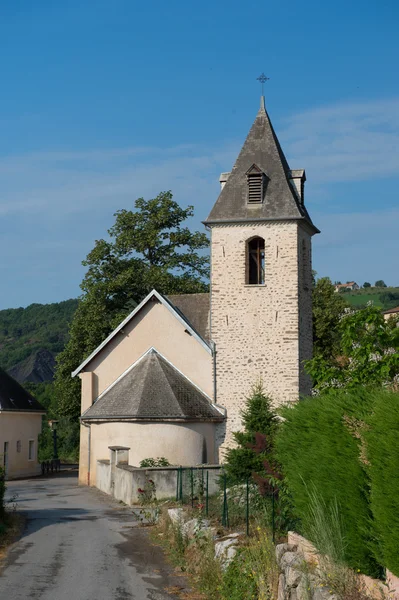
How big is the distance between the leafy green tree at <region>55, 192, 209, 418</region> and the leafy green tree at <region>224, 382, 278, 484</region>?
1405 cm

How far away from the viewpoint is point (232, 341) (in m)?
31.4

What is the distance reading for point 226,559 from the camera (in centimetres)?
1290

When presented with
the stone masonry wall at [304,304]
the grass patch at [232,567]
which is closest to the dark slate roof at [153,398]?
the stone masonry wall at [304,304]

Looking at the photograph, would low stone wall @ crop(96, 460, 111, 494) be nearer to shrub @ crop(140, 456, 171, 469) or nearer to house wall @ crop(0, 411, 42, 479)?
shrub @ crop(140, 456, 171, 469)

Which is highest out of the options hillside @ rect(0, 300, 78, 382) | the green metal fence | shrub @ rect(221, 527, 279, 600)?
hillside @ rect(0, 300, 78, 382)

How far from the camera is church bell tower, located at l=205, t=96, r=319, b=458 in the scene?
30812mm

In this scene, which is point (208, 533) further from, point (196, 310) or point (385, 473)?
point (196, 310)

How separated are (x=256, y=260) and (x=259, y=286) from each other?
122 centimetres

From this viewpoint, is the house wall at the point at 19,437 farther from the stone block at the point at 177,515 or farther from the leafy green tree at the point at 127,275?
the stone block at the point at 177,515

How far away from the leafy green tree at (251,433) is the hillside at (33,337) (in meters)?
93.9

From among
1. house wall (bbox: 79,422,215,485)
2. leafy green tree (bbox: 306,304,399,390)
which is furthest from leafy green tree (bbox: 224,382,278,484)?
leafy green tree (bbox: 306,304,399,390)

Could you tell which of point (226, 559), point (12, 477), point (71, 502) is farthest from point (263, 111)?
point (226, 559)

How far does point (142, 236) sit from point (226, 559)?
109 feet

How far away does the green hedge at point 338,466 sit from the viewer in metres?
9.58
